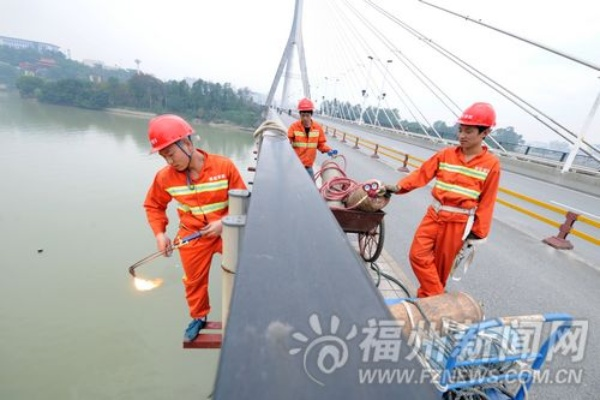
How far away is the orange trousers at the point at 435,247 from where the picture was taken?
217 cm

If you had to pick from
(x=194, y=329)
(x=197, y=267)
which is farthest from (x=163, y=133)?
(x=194, y=329)

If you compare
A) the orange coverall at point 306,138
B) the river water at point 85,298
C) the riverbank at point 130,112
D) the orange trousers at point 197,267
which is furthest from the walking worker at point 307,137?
the riverbank at point 130,112

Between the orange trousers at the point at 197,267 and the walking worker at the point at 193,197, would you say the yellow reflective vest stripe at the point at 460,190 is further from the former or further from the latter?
the orange trousers at the point at 197,267

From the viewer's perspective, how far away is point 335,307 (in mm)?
808

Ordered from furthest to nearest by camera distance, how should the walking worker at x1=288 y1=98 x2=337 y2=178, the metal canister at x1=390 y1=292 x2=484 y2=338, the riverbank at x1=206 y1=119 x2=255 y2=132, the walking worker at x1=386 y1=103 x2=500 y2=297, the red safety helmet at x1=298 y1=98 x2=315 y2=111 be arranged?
1. the riverbank at x1=206 y1=119 x2=255 y2=132
2. the walking worker at x1=288 y1=98 x2=337 y2=178
3. the red safety helmet at x1=298 y1=98 x2=315 y2=111
4. the walking worker at x1=386 y1=103 x2=500 y2=297
5. the metal canister at x1=390 y1=292 x2=484 y2=338

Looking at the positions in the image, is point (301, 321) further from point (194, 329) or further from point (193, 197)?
point (194, 329)

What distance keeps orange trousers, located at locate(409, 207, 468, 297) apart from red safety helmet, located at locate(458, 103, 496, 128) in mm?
667

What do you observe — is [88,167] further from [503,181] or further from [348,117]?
[348,117]

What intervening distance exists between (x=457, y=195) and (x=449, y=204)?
0.10 meters

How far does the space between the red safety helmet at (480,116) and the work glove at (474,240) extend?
80cm

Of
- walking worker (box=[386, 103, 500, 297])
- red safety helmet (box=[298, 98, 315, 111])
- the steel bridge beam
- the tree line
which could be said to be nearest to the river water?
walking worker (box=[386, 103, 500, 297])

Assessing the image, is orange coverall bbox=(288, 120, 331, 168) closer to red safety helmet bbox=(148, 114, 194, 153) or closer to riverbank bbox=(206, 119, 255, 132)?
red safety helmet bbox=(148, 114, 194, 153)

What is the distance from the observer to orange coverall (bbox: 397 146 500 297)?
2029 mm

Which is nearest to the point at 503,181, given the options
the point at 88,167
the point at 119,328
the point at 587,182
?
the point at 587,182
